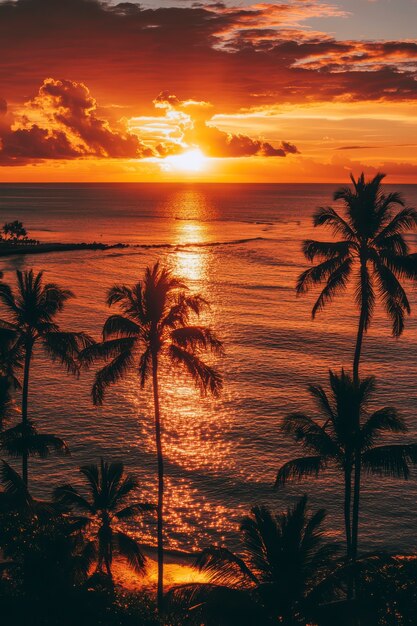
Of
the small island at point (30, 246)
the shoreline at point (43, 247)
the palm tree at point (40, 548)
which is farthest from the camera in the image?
the small island at point (30, 246)

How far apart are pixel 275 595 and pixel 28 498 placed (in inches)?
584

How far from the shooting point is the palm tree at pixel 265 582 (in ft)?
62.1

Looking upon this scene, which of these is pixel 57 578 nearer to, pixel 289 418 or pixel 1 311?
pixel 289 418

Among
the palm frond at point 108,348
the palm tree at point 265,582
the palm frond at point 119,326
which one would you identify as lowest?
the palm tree at point 265,582

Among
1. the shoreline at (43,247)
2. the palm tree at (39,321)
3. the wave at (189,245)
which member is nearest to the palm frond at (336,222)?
the palm tree at (39,321)

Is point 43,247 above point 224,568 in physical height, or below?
above

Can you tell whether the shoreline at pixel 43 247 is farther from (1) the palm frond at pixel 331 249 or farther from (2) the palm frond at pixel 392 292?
(2) the palm frond at pixel 392 292

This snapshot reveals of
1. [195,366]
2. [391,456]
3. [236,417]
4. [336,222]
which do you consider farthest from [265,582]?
[236,417]

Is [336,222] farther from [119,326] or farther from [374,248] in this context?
[119,326]

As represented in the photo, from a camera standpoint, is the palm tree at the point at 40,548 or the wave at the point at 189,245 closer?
the palm tree at the point at 40,548

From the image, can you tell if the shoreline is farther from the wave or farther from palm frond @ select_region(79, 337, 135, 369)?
palm frond @ select_region(79, 337, 135, 369)

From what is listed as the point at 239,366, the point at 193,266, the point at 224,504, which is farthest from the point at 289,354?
the point at 193,266

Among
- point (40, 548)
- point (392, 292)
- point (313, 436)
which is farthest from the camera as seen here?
point (392, 292)

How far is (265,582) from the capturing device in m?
20.2
